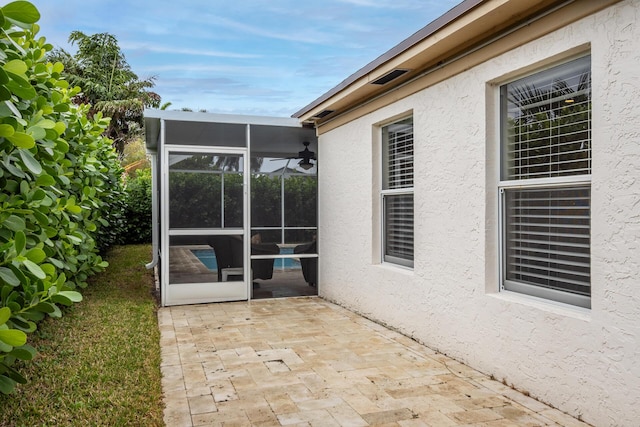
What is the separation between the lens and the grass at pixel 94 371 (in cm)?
305

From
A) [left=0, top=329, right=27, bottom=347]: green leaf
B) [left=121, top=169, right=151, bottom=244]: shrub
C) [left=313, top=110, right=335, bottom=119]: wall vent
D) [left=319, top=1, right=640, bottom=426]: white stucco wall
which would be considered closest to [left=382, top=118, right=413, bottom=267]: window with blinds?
[left=319, top=1, right=640, bottom=426]: white stucco wall

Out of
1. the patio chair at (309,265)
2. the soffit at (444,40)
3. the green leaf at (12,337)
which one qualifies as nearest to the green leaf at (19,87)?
the green leaf at (12,337)

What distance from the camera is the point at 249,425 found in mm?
3164

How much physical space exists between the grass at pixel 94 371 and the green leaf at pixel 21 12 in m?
2.30

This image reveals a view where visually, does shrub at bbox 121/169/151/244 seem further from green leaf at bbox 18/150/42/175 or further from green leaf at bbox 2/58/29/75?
green leaf at bbox 2/58/29/75

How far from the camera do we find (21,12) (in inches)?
62.2

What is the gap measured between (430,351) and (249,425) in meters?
2.19

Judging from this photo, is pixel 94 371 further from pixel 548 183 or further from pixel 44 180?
pixel 548 183

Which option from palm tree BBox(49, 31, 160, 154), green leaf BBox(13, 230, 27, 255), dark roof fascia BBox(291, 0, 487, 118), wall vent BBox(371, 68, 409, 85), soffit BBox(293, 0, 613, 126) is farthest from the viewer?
palm tree BBox(49, 31, 160, 154)

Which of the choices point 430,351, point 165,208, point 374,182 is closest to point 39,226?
point 430,351

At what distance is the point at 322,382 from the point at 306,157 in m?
4.35

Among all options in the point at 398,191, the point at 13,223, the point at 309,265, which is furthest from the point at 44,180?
the point at 309,265

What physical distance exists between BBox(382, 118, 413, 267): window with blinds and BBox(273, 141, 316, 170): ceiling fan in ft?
6.07

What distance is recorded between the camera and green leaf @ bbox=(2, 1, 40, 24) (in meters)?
1.55
